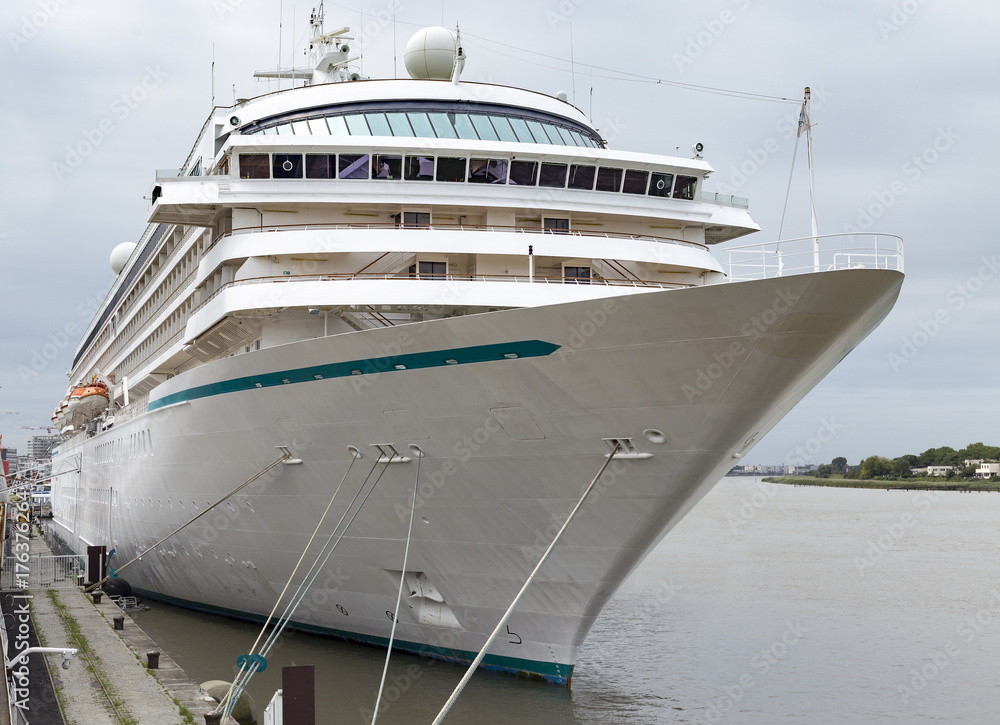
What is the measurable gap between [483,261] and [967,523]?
40.6m

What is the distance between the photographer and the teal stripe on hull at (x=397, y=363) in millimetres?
9508

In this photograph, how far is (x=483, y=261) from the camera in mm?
12195

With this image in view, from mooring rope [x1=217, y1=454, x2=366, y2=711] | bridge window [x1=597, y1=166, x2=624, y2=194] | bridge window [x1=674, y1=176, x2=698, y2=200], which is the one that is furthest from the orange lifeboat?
bridge window [x1=674, y1=176, x2=698, y2=200]

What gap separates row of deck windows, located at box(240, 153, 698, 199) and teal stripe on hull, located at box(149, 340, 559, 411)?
3.06m

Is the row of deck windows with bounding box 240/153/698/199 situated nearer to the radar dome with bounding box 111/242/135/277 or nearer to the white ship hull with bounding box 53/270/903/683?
the white ship hull with bounding box 53/270/903/683

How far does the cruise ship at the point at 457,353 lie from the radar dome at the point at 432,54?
0.14 feet

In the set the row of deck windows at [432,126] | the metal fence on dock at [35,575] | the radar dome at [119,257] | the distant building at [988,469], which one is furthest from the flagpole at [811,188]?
the distant building at [988,469]

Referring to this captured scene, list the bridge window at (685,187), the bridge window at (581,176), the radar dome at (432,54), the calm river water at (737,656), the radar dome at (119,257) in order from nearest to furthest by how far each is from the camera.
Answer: the calm river water at (737,656)
the bridge window at (581,176)
the bridge window at (685,187)
the radar dome at (432,54)
the radar dome at (119,257)

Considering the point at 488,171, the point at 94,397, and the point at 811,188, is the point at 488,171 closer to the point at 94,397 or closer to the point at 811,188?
the point at 811,188

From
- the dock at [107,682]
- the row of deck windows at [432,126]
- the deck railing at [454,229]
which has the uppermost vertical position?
the row of deck windows at [432,126]

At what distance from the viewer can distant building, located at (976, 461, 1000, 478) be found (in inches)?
3556

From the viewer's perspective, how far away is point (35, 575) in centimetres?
2291

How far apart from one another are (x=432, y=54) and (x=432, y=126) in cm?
207

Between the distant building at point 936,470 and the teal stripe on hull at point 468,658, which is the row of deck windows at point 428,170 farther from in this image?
the distant building at point 936,470
